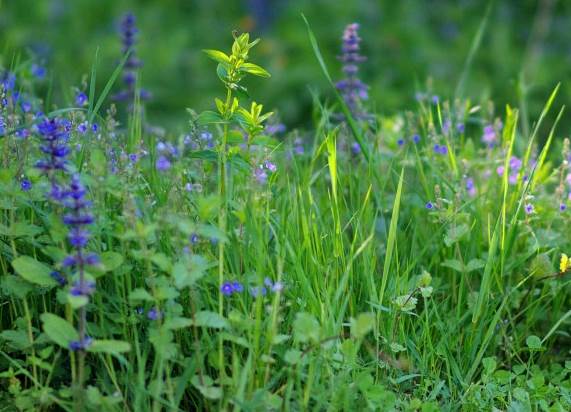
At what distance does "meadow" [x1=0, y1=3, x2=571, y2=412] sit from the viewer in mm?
2012

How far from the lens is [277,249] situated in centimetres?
225

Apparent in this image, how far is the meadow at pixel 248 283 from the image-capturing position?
2.01 metres

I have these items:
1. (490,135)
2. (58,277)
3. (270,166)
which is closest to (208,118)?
(270,166)

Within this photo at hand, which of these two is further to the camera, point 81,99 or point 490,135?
point 490,135

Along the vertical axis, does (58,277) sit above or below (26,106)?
below

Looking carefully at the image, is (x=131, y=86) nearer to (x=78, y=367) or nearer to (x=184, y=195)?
(x=184, y=195)

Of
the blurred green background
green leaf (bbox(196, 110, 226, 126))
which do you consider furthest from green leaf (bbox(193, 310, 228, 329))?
the blurred green background

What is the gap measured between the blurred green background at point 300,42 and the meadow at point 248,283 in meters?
3.12

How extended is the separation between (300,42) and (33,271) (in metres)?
4.54

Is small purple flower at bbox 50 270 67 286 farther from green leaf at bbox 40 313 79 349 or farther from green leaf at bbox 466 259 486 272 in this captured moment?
green leaf at bbox 466 259 486 272

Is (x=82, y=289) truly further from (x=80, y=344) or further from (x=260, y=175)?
(x=260, y=175)

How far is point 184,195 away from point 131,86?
5.40 ft

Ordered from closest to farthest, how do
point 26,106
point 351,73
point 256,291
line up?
point 256,291, point 26,106, point 351,73

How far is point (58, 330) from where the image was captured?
1.98m
